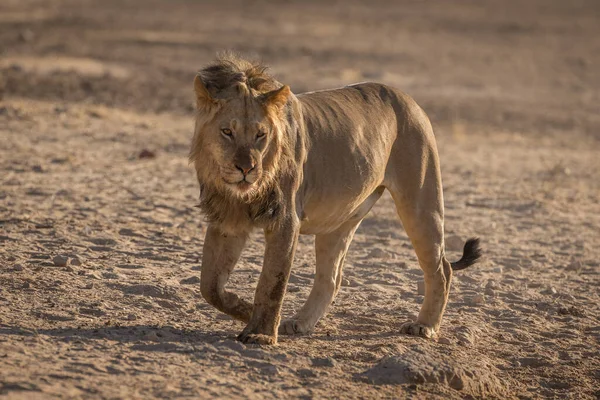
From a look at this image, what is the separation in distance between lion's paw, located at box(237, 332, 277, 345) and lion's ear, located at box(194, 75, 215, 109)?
1310 mm

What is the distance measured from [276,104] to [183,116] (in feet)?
30.8

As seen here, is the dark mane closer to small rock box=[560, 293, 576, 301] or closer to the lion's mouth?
the lion's mouth

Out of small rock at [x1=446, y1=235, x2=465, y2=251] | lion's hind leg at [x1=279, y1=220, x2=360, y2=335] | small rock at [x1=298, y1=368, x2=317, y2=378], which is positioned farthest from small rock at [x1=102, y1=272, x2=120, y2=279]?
small rock at [x1=446, y1=235, x2=465, y2=251]

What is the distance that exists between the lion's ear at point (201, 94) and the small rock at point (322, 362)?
155cm

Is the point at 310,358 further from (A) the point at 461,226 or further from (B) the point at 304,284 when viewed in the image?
(A) the point at 461,226

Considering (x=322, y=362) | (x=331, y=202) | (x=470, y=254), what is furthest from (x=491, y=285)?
(x=322, y=362)

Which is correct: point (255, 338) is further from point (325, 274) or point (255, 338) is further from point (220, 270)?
point (325, 274)

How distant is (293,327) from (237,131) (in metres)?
1.54

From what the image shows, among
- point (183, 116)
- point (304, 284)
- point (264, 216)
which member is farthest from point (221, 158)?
point (183, 116)

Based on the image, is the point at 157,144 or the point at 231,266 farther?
the point at 157,144

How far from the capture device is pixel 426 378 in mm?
5719

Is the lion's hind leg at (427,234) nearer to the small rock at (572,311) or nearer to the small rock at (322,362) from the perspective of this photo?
the small rock at (322,362)

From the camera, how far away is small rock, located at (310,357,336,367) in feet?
18.9

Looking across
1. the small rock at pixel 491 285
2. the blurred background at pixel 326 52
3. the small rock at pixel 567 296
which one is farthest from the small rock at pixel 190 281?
the blurred background at pixel 326 52
